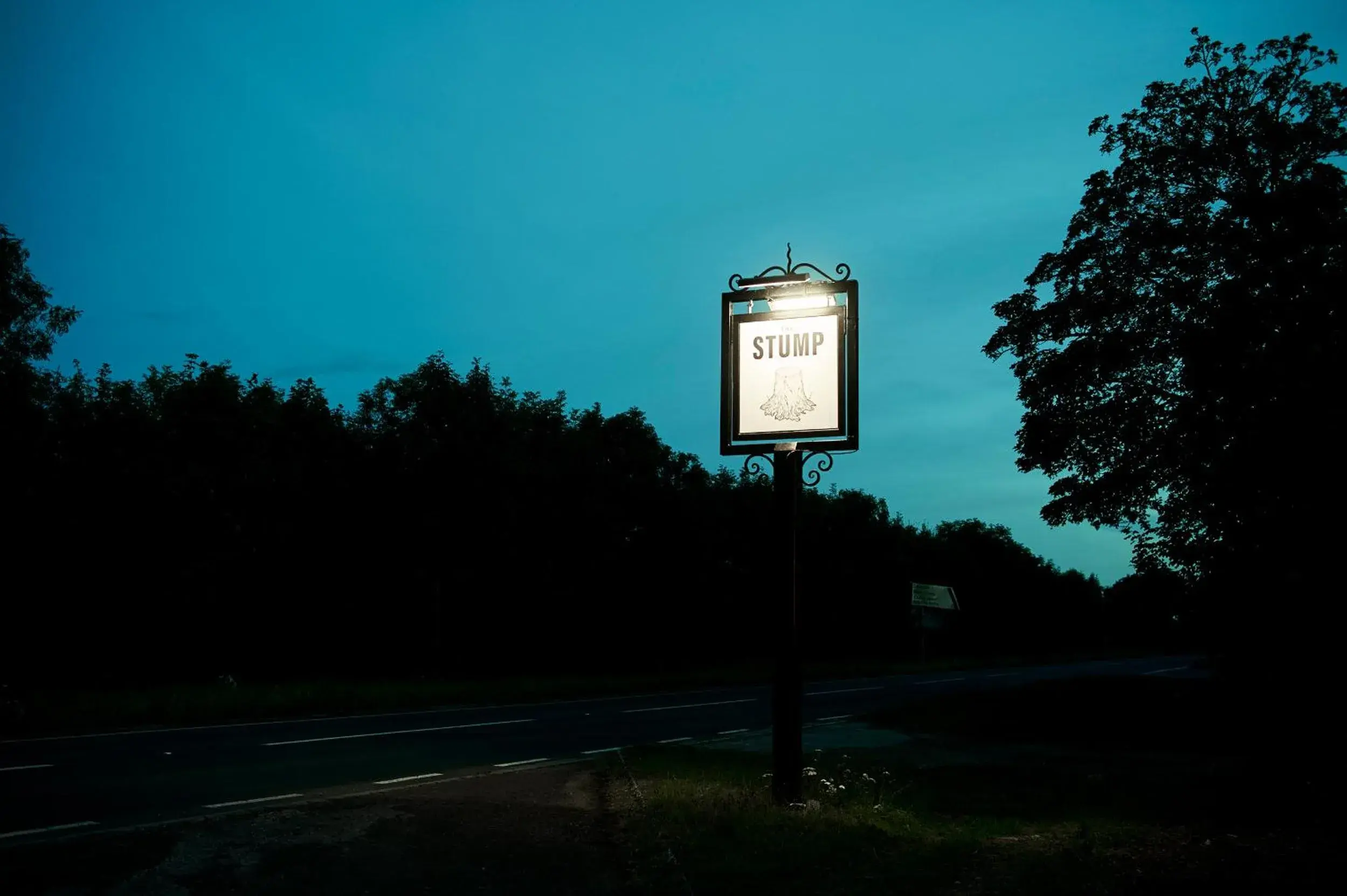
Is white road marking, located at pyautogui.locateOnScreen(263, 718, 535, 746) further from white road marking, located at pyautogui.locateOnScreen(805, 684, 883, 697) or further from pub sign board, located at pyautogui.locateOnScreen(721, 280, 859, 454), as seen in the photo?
white road marking, located at pyautogui.locateOnScreen(805, 684, 883, 697)

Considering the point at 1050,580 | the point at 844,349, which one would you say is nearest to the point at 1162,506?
the point at 844,349

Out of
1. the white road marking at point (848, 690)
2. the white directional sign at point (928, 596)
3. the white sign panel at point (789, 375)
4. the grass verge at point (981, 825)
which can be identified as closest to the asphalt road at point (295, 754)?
the grass verge at point (981, 825)

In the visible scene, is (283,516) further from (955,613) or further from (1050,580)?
(1050,580)

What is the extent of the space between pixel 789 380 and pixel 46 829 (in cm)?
772

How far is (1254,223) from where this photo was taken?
19047 mm

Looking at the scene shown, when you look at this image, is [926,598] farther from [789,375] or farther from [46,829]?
[46,829]

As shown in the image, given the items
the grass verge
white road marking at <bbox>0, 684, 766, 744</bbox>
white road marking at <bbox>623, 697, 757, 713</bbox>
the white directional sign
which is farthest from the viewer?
the white directional sign

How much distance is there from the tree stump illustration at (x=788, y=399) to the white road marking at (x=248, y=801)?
20.1 ft

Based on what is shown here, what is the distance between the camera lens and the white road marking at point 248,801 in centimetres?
973

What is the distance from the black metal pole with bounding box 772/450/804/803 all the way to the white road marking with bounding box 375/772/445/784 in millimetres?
4241

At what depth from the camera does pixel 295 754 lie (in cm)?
1419

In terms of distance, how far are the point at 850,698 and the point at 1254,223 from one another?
55.6 feet

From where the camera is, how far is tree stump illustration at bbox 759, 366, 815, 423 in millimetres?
10789

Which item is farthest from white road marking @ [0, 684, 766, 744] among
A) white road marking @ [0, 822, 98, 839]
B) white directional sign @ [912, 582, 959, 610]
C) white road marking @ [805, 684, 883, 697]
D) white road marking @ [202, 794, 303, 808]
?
white directional sign @ [912, 582, 959, 610]
